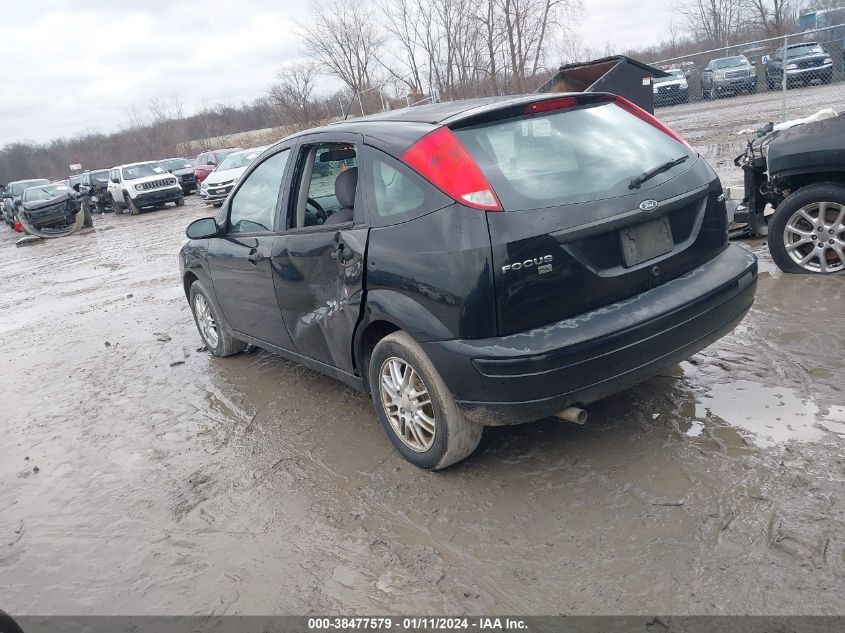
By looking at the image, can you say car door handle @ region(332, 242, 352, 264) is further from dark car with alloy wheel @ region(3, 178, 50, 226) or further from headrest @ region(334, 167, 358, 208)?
dark car with alloy wheel @ region(3, 178, 50, 226)

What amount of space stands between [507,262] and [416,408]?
3.16 feet

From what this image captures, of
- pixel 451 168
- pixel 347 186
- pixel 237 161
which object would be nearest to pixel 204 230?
pixel 347 186

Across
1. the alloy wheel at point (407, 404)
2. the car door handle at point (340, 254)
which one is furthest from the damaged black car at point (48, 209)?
the alloy wheel at point (407, 404)

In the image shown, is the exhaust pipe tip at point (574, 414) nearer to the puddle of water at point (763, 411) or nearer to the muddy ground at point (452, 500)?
the muddy ground at point (452, 500)

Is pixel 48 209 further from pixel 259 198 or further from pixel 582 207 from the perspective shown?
pixel 582 207

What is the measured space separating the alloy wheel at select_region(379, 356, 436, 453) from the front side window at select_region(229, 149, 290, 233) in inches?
56.5

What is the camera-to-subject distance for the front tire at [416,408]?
3154 millimetres

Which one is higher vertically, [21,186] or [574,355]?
[21,186]

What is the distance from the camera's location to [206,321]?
5.94 meters

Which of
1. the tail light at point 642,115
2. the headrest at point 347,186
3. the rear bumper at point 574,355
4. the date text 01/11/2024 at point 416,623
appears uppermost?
the tail light at point 642,115

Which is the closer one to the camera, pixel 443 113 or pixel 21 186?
pixel 443 113

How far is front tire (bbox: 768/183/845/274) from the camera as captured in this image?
514 centimetres

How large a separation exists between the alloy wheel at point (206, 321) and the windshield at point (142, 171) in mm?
21771

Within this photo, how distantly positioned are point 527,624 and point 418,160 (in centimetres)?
201
